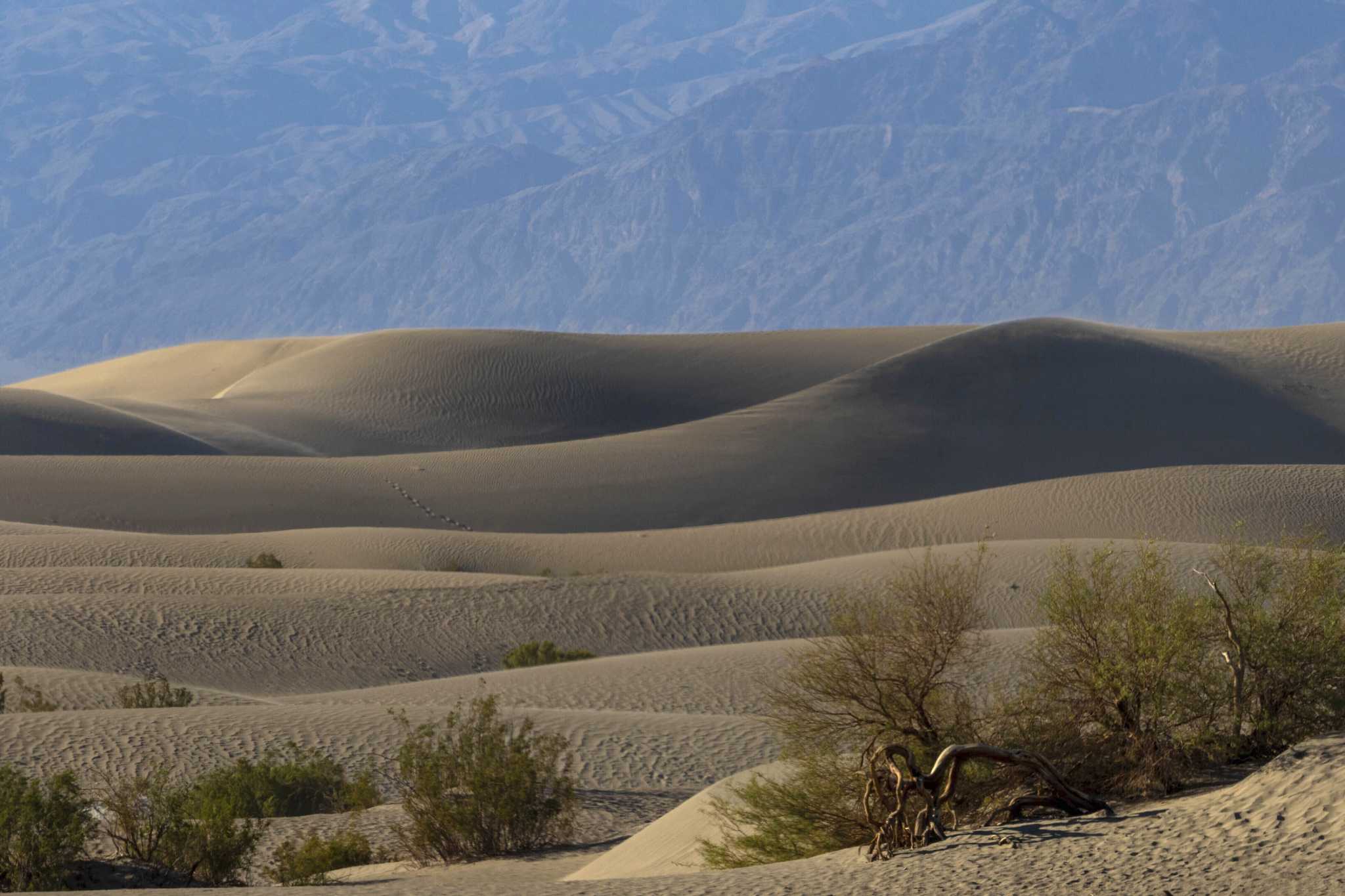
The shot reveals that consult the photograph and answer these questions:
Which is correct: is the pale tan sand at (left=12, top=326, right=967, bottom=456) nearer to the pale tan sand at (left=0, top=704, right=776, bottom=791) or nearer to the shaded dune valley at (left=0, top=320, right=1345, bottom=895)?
the shaded dune valley at (left=0, top=320, right=1345, bottom=895)

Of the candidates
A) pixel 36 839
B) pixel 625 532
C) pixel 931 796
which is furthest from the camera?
pixel 625 532

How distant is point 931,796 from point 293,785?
738 centimetres

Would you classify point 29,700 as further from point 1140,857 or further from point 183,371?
point 183,371

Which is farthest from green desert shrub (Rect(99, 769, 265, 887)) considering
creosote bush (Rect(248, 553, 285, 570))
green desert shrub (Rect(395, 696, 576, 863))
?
creosote bush (Rect(248, 553, 285, 570))

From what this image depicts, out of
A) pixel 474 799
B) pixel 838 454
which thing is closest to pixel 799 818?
pixel 474 799

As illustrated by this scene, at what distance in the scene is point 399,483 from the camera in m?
46.2

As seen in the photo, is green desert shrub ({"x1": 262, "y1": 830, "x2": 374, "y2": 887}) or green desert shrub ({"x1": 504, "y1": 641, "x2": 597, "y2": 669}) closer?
green desert shrub ({"x1": 262, "y1": 830, "x2": 374, "y2": 887})

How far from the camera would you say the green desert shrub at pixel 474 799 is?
40.6ft

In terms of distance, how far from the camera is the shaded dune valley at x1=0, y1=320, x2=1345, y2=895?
11.4 meters

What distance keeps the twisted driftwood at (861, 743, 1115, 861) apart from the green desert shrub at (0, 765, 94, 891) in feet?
16.8

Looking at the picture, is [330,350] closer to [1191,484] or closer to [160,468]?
[160,468]

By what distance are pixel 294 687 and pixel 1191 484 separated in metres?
24.3

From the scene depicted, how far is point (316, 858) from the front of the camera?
1180 cm

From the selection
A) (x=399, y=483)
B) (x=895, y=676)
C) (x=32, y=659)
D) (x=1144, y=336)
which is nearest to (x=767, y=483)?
(x=399, y=483)
